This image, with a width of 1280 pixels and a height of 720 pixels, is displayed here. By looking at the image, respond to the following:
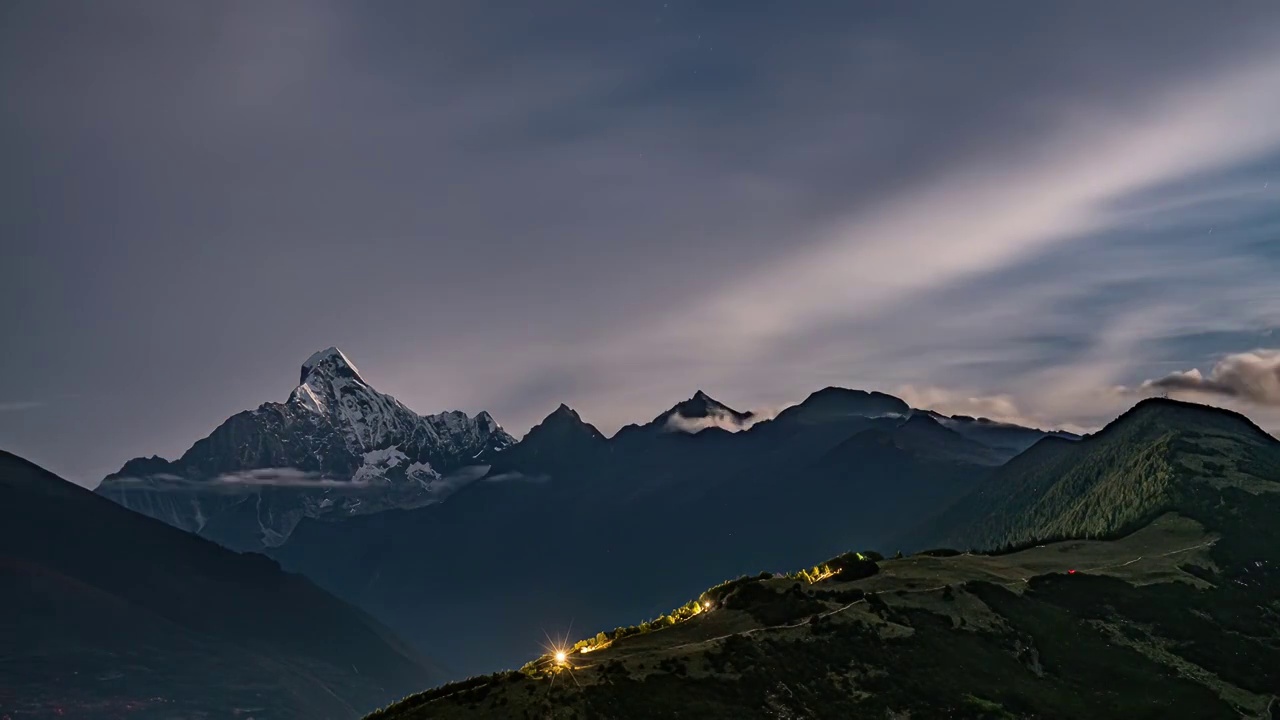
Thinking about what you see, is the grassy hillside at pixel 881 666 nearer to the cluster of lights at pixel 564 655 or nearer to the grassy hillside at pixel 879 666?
the grassy hillside at pixel 879 666

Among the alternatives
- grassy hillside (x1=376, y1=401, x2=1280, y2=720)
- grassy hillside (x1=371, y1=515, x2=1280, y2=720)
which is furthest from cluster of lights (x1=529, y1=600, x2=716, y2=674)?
grassy hillside (x1=371, y1=515, x2=1280, y2=720)

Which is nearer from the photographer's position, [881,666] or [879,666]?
[879,666]

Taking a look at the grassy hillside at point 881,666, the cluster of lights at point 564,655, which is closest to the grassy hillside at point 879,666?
the grassy hillside at point 881,666

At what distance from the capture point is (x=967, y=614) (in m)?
182

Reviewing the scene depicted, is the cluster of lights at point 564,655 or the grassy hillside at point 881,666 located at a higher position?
the cluster of lights at point 564,655

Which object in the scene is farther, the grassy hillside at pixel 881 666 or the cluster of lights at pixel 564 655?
the cluster of lights at pixel 564 655

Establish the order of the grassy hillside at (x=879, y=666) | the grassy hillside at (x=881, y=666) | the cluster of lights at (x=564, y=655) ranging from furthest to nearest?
1. the cluster of lights at (x=564, y=655)
2. the grassy hillside at (x=879, y=666)
3. the grassy hillside at (x=881, y=666)

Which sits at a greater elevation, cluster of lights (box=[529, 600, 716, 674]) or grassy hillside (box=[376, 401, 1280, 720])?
cluster of lights (box=[529, 600, 716, 674])

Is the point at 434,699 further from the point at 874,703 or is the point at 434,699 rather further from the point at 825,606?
the point at 825,606

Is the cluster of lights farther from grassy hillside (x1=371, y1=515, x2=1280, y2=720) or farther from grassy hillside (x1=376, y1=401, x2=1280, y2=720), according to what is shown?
grassy hillside (x1=371, y1=515, x2=1280, y2=720)

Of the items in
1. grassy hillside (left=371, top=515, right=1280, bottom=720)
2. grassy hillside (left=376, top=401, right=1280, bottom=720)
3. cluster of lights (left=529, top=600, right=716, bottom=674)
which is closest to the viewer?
grassy hillside (left=371, top=515, right=1280, bottom=720)

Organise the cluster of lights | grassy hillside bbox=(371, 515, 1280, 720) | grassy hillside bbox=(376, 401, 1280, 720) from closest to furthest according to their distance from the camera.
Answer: grassy hillside bbox=(371, 515, 1280, 720), grassy hillside bbox=(376, 401, 1280, 720), the cluster of lights

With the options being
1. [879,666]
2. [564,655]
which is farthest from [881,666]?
[564,655]

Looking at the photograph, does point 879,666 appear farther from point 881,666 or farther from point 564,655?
point 564,655
